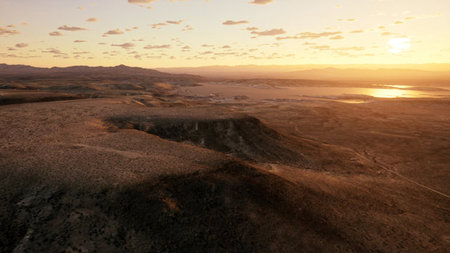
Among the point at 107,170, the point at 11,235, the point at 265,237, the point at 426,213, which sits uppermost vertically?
the point at 107,170

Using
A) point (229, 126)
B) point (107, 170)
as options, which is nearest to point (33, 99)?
point (229, 126)

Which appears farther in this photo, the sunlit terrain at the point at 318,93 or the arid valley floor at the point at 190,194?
the sunlit terrain at the point at 318,93

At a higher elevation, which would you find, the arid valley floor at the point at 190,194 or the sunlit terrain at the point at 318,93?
the sunlit terrain at the point at 318,93

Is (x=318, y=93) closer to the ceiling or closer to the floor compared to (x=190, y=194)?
closer to the ceiling

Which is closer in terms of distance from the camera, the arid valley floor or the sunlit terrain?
the arid valley floor

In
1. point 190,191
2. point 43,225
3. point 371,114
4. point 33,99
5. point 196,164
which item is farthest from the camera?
point 371,114

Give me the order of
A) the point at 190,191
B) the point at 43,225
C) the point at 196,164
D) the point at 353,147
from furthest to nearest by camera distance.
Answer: the point at 353,147 → the point at 196,164 → the point at 190,191 → the point at 43,225

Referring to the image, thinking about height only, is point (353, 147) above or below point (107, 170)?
below

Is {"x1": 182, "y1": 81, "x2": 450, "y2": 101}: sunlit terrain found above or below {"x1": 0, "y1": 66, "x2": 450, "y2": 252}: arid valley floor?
above

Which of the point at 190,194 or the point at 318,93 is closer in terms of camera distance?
the point at 190,194

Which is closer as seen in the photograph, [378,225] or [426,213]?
[378,225]

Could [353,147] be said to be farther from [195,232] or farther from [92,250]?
[92,250]
